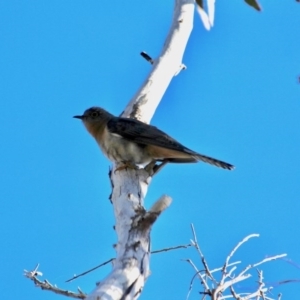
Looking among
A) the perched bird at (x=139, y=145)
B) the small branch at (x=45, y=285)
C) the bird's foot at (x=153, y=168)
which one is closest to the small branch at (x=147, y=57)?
the perched bird at (x=139, y=145)

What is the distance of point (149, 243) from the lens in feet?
14.3

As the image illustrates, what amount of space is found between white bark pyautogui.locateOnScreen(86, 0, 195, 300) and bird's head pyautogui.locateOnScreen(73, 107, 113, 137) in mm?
702

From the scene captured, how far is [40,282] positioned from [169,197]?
1180mm

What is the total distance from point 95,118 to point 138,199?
2.86 metres

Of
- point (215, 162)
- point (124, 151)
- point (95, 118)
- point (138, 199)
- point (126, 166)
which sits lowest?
point (138, 199)

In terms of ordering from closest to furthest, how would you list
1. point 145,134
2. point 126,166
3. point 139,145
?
point 126,166 → point 145,134 → point 139,145

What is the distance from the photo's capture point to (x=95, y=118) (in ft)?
26.0

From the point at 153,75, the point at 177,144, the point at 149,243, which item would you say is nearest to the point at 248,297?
the point at 149,243

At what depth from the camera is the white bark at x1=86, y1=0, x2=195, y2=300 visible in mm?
3840

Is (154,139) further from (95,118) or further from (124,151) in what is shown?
(95,118)

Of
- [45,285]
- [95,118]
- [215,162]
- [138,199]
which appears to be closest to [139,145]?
[215,162]

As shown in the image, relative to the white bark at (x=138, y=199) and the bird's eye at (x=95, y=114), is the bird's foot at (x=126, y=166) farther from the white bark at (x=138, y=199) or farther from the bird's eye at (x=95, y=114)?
the bird's eye at (x=95, y=114)

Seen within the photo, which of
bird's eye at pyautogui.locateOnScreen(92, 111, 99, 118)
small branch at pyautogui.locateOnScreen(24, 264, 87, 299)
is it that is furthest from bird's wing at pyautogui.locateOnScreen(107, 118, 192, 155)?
small branch at pyautogui.locateOnScreen(24, 264, 87, 299)

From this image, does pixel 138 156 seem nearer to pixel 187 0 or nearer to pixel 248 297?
pixel 187 0
